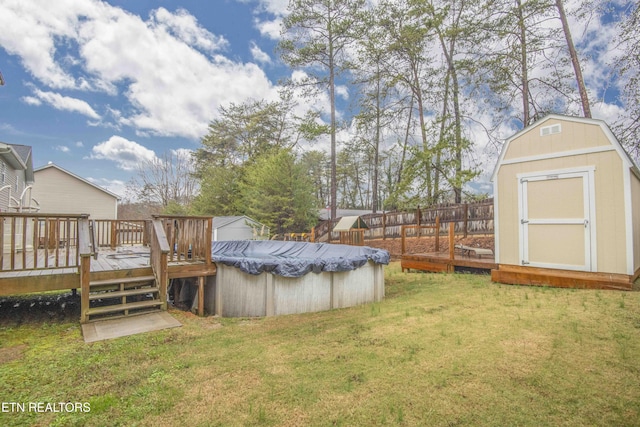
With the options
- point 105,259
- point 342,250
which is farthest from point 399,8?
point 105,259

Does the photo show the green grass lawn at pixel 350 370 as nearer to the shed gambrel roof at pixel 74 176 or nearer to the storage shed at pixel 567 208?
the storage shed at pixel 567 208

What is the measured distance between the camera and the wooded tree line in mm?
9953

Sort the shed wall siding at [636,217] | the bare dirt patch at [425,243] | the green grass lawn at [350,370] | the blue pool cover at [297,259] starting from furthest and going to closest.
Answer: the bare dirt patch at [425,243] < the shed wall siding at [636,217] < the blue pool cover at [297,259] < the green grass lawn at [350,370]

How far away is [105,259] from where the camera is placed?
5746 mm

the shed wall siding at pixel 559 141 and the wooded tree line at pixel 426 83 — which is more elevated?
the wooded tree line at pixel 426 83

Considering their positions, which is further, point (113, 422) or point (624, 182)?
point (624, 182)

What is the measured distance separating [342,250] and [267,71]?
50.8 ft

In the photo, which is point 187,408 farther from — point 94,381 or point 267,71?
point 267,71

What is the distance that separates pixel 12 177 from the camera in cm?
1045

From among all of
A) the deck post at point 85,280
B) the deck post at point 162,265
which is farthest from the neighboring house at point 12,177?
the deck post at point 162,265

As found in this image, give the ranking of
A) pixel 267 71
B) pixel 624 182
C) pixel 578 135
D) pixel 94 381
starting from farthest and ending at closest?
1. pixel 267 71
2. pixel 578 135
3. pixel 624 182
4. pixel 94 381

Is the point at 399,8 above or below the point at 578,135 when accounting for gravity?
above

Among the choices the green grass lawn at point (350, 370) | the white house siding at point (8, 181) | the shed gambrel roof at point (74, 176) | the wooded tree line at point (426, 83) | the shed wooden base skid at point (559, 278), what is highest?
the wooded tree line at point (426, 83)

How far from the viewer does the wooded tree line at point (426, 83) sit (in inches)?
392
